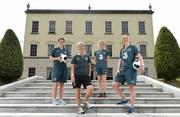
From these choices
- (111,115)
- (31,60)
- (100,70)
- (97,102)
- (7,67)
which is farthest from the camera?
(31,60)

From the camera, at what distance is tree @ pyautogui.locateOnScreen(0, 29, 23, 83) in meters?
15.6

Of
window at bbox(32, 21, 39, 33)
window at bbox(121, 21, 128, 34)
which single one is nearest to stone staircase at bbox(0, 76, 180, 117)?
window at bbox(121, 21, 128, 34)

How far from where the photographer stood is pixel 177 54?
1599cm

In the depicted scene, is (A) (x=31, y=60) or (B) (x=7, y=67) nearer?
(B) (x=7, y=67)

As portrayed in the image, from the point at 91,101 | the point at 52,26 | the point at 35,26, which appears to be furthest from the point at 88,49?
the point at 91,101

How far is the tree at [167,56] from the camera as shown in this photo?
15672 mm

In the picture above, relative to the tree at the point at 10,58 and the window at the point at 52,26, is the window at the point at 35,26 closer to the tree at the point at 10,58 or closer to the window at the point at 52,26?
the window at the point at 52,26

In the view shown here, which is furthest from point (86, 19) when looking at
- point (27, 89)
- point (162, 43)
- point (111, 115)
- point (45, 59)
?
point (111, 115)

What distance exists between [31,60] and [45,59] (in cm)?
202

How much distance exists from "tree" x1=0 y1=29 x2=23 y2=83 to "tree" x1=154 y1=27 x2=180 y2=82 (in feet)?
27.9

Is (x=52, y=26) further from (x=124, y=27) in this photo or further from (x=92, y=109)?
(x=92, y=109)

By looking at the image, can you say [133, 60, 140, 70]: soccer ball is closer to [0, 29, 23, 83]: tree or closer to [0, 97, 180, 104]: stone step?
[0, 97, 180, 104]: stone step

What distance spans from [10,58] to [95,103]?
344 inches

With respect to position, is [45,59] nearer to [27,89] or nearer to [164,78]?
[164,78]
